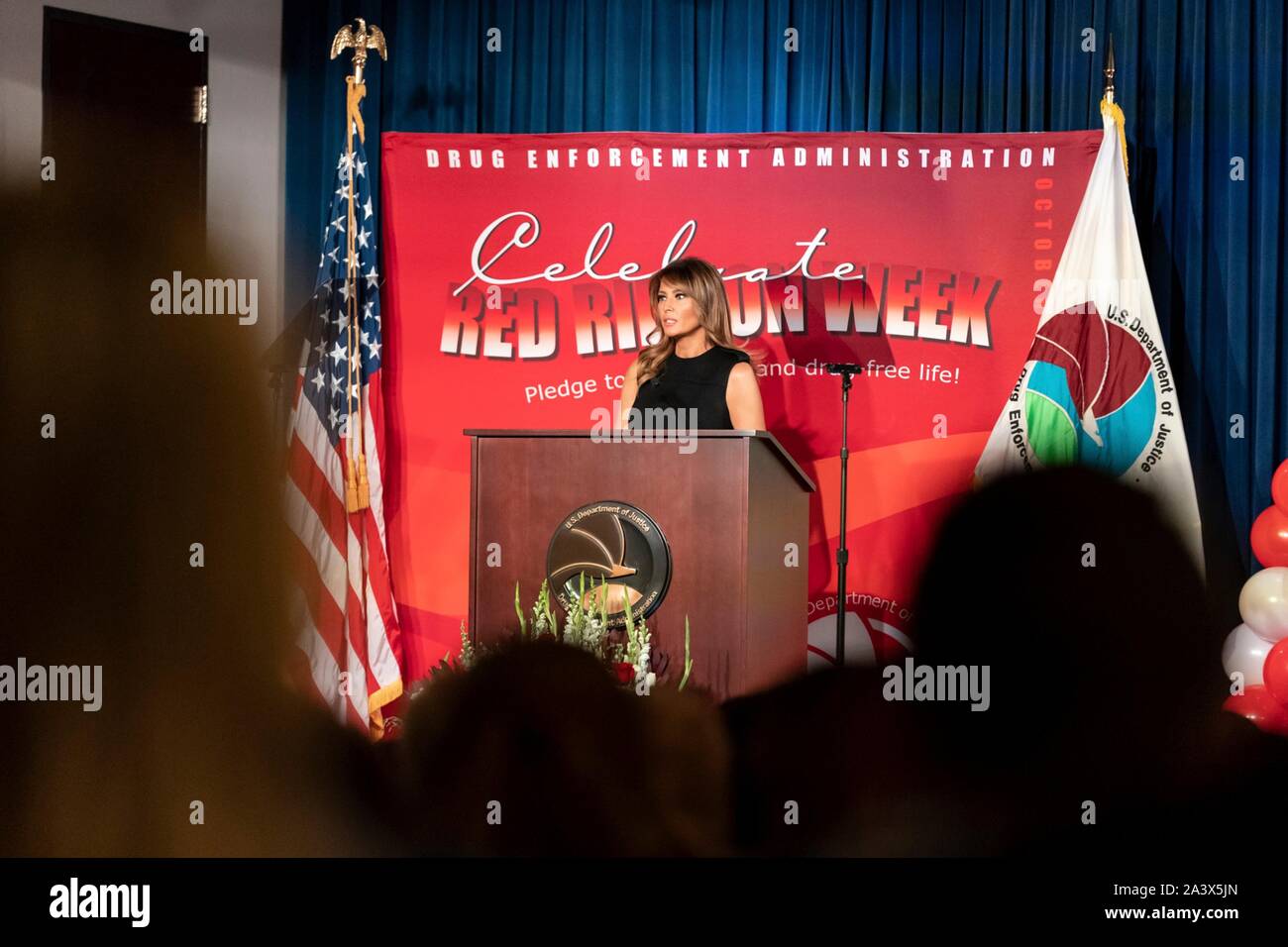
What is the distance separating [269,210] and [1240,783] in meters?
3.94

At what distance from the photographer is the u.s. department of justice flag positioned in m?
3.73

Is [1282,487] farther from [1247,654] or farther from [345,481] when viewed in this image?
[345,481]

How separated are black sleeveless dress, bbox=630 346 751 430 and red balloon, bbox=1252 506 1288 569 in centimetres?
171

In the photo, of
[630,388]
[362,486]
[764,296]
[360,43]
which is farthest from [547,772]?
[360,43]

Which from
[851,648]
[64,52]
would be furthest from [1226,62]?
[64,52]

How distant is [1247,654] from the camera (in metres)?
3.43

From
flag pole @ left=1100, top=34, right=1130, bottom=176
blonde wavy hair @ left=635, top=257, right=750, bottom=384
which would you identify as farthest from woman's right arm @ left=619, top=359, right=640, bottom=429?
flag pole @ left=1100, top=34, right=1130, bottom=176

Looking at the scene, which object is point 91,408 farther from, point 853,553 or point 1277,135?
point 1277,135

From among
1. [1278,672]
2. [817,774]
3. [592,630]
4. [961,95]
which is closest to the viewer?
[817,774]

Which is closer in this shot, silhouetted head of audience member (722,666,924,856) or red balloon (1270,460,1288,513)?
silhouetted head of audience member (722,666,924,856)

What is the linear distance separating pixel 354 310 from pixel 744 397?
1445mm

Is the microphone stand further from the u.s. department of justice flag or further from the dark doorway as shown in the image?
the dark doorway

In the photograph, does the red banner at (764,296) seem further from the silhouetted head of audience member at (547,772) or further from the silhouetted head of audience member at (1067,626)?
the silhouetted head of audience member at (547,772)

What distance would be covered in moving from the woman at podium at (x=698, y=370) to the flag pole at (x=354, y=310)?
996 mm
